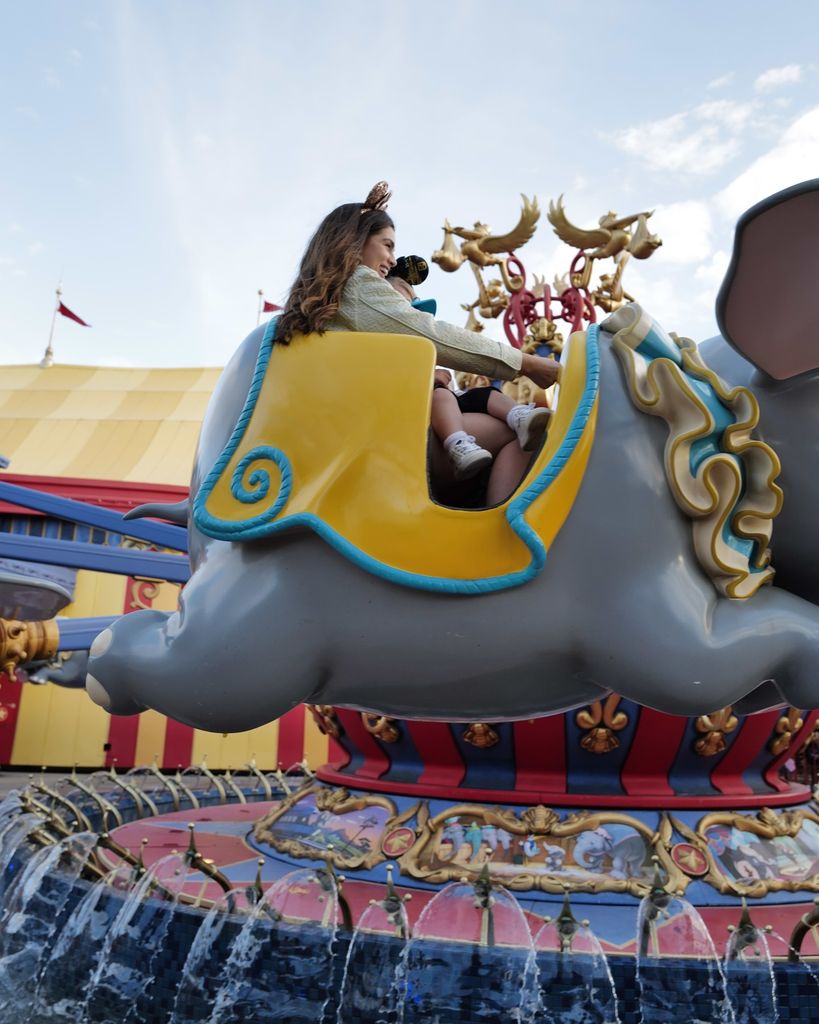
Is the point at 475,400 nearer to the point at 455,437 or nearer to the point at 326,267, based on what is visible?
the point at 455,437

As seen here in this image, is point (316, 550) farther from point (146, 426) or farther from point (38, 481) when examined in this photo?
point (146, 426)

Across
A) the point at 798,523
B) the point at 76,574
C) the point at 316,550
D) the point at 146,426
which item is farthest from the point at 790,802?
the point at 146,426

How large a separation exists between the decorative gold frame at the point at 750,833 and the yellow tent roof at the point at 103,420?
28.5 feet

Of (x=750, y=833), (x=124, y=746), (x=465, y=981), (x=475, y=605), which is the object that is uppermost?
(x=475, y=605)

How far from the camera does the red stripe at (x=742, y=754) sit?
373 cm

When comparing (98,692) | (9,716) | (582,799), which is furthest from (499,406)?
(9,716)

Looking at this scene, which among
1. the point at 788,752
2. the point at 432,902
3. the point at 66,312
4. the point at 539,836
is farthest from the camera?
the point at 66,312

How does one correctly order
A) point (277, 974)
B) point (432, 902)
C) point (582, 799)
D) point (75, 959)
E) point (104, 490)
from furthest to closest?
1. point (104, 490)
2. point (582, 799)
3. point (75, 959)
4. point (432, 902)
5. point (277, 974)

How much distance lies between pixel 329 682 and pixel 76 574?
9702mm

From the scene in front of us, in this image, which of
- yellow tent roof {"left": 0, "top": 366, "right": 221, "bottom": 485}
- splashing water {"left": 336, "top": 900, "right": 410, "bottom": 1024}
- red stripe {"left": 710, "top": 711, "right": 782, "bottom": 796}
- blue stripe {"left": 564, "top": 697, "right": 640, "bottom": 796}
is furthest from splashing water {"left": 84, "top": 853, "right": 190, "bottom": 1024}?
yellow tent roof {"left": 0, "top": 366, "right": 221, "bottom": 485}

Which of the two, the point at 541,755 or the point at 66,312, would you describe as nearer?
the point at 541,755

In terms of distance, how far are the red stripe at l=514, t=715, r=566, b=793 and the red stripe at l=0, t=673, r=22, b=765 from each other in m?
8.05

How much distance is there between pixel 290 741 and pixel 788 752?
7.26 metres

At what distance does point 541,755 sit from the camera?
12.0 ft
